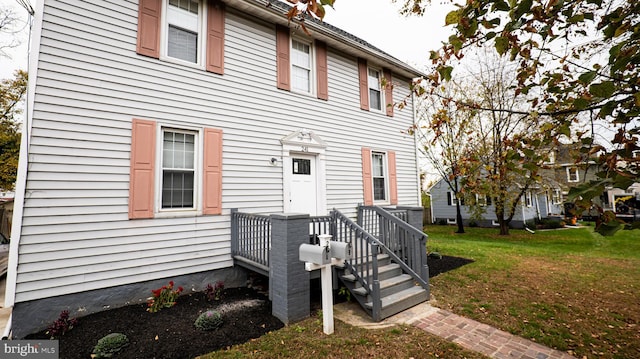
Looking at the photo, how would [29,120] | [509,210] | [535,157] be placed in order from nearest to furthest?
[535,157] → [29,120] → [509,210]

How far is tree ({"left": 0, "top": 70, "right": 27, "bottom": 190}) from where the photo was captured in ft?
45.4

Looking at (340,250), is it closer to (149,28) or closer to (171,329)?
(171,329)

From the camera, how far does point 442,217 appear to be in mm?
23094

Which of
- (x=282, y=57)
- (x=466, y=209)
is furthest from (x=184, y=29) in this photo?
(x=466, y=209)

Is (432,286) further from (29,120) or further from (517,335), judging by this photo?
(29,120)

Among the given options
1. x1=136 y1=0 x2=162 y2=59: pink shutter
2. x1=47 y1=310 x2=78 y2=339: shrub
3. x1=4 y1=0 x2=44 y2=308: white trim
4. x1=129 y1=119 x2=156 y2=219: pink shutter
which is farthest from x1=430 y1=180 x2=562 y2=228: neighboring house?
x1=4 y1=0 x2=44 y2=308: white trim

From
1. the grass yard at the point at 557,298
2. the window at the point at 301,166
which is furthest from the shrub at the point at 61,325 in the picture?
the grass yard at the point at 557,298

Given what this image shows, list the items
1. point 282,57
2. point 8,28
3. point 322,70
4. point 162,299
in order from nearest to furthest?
point 162,299 → point 282,57 → point 322,70 → point 8,28

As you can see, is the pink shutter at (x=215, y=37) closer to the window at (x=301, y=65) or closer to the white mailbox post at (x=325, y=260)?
the window at (x=301, y=65)

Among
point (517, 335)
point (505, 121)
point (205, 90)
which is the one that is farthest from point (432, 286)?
point (505, 121)

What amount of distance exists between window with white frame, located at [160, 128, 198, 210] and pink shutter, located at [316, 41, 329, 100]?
3487mm

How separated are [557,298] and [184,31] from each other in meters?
8.93

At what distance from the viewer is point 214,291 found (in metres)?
5.20

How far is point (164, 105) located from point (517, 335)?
6847 millimetres
